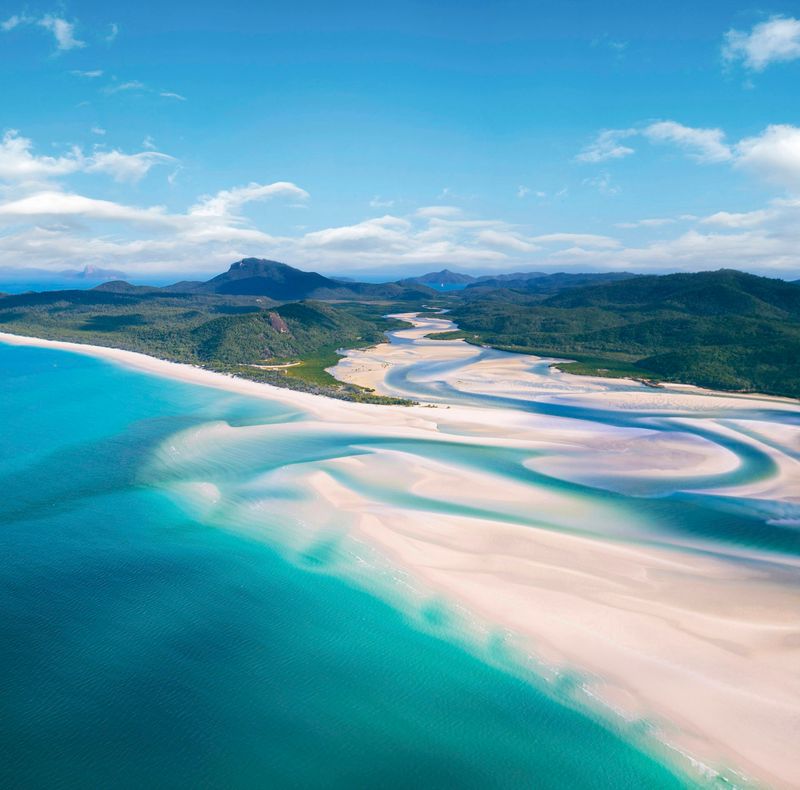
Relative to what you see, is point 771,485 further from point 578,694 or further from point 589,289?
point 589,289

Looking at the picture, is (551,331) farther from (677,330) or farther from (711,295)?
(711,295)

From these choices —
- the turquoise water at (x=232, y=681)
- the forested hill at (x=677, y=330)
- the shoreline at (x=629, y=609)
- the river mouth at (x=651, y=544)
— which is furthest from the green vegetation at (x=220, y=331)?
the turquoise water at (x=232, y=681)

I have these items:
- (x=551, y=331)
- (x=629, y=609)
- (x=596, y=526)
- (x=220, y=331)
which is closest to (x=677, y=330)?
(x=551, y=331)

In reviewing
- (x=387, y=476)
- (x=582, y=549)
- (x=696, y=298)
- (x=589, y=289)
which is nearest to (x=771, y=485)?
(x=582, y=549)

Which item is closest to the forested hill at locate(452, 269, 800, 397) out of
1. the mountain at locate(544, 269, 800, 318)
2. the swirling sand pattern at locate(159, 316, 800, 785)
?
the mountain at locate(544, 269, 800, 318)

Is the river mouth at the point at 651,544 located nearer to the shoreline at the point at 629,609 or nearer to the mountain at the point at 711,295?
the shoreline at the point at 629,609

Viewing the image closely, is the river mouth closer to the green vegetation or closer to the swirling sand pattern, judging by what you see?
the swirling sand pattern
